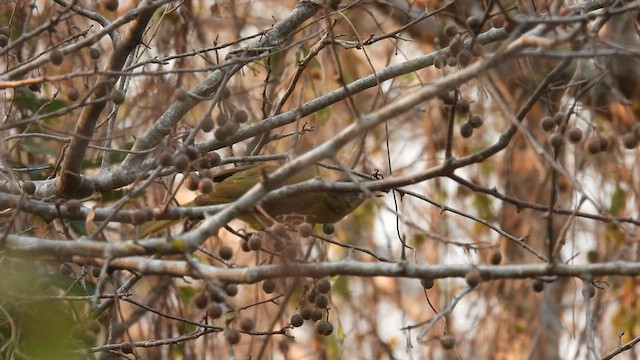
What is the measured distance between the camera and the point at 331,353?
6449 millimetres

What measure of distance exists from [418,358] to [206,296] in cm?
406

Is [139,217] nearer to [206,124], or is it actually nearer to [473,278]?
[206,124]

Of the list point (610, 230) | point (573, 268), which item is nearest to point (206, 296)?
point (573, 268)

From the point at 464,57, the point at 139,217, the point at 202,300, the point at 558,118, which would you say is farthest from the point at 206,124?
the point at 558,118

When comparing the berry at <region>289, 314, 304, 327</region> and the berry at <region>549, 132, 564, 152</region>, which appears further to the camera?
the berry at <region>289, 314, 304, 327</region>

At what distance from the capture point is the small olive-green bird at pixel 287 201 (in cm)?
336

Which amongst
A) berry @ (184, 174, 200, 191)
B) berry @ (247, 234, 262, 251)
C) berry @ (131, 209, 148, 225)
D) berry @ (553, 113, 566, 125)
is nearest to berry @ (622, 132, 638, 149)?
berry @ (553, 113, 566, 125)

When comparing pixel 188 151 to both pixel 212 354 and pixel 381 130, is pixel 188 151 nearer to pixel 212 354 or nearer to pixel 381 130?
pixel 212 354

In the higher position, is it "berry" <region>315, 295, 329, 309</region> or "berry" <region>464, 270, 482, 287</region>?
"berry" <region>315, 295, 329, 309</region>

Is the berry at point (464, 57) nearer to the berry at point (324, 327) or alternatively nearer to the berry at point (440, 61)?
the berry at point (440, 61)

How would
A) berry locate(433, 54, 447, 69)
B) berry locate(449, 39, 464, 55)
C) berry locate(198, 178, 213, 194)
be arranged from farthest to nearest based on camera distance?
1. berry locate(433, 54, 447, 69)
2. berry locate(449, 39, 464, 55)
3. berry locate(198, 178, 213, 194)

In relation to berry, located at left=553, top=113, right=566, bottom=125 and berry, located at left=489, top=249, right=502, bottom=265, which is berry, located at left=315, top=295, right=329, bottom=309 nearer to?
berry, located at left=489, top=249, right=502, bottom=265

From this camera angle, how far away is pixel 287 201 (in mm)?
3172

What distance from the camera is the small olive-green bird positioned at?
11.0ft
